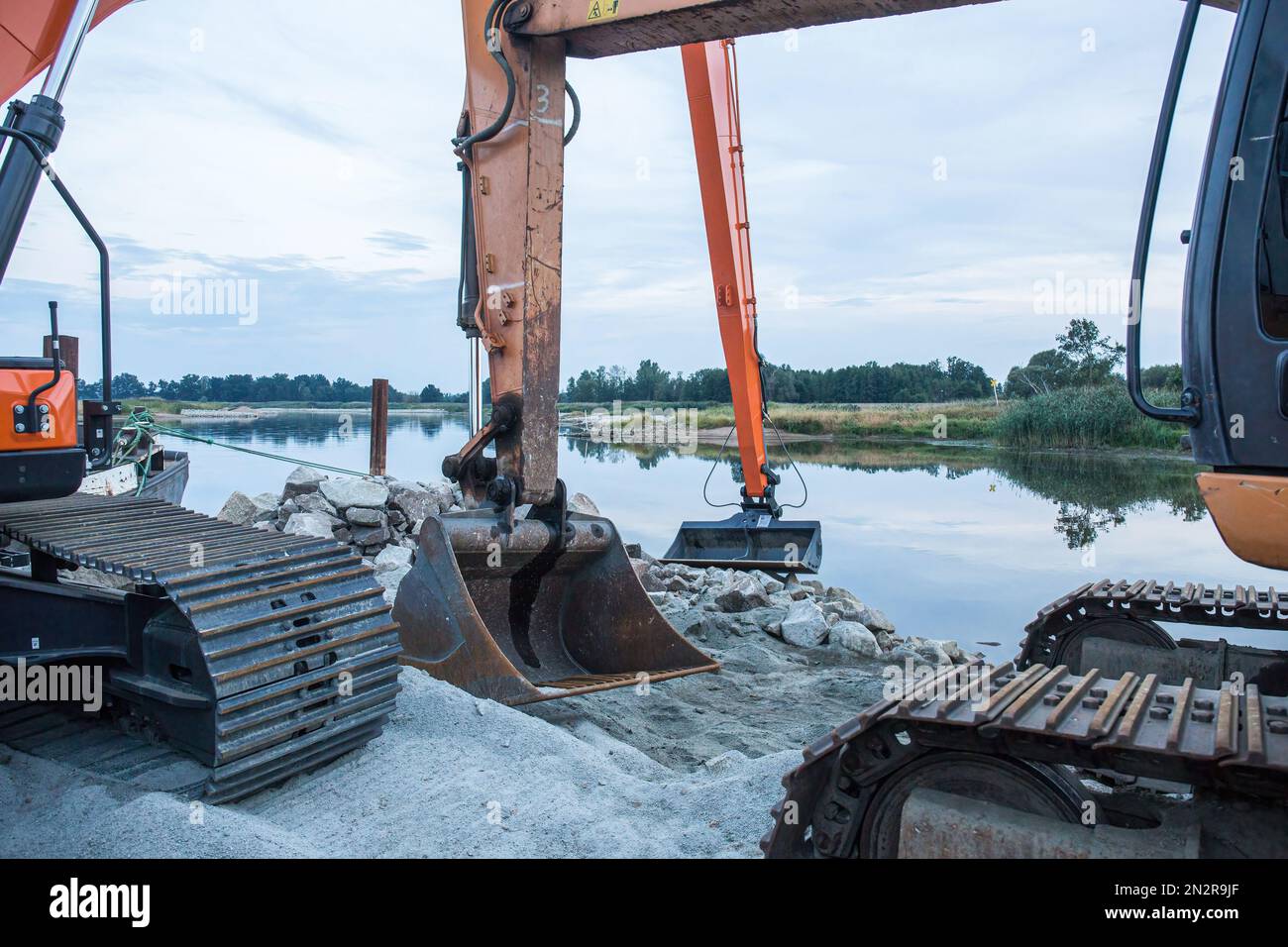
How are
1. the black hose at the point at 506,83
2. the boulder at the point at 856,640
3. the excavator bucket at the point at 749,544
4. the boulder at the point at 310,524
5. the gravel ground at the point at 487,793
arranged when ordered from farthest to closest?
1. the excavator bucket at the point at 749,544
2. the boulder at the point at 310,524
3. the boulder at the point at 856,640
4. the black hose at the point at 506,83
5. the gravel ground at the point at 487,793

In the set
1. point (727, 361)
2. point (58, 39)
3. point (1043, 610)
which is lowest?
point (1043, 610)

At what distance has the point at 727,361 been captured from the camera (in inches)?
365

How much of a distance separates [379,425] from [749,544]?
4.32 metres

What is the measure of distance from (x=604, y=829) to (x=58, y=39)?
3.21 meters

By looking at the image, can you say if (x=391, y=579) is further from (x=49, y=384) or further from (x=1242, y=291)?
(x=1242, y=291)

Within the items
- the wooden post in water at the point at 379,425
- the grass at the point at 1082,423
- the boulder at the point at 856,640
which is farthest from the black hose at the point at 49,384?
the grass at the point at 1082,423

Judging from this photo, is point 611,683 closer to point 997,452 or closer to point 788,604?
point 788,604

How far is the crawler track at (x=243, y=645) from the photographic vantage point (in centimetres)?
305

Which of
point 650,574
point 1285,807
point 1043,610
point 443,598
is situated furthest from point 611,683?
point 650,574

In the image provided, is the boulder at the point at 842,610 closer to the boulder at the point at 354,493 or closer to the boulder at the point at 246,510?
the boulder at the point at 354,493

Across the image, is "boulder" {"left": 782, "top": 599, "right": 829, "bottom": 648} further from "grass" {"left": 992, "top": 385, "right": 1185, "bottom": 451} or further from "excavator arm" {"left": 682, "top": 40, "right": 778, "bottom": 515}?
"grass" {"left": 992, "top": 385, "right": 1185, "bottom": 451}

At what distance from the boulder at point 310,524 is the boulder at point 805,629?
366 centimetres

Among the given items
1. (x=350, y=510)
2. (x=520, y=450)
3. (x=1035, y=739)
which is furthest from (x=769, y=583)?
(x=1035, y=739)

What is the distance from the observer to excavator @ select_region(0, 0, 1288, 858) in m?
2.13
